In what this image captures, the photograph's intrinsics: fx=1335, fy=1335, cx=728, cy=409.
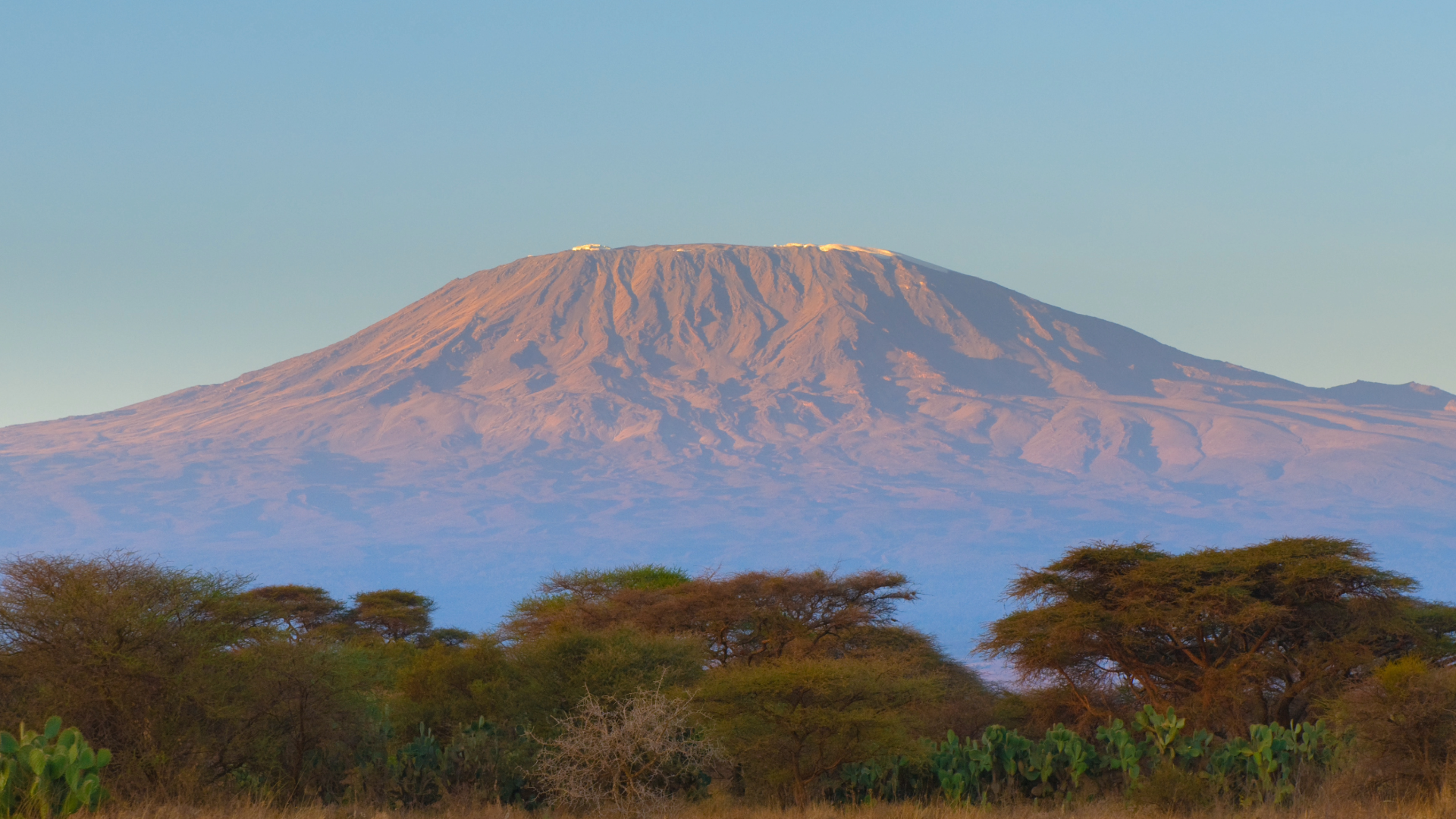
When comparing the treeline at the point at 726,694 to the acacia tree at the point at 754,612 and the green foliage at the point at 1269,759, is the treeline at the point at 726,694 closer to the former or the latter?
the green foliage at the point at 1269,759

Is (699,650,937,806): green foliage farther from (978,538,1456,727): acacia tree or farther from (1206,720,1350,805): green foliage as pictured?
(978,538,1456,727): acacia tree

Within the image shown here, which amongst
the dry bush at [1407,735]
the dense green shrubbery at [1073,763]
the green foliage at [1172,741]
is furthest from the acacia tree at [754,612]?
the dry bush at [1407,735]

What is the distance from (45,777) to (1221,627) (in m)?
22.9

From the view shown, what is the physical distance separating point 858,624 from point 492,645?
584 inches

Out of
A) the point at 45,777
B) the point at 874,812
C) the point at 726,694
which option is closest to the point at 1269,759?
the point at 874,812

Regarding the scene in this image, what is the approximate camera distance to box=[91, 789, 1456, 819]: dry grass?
47.6ft

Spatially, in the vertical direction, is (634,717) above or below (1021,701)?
above

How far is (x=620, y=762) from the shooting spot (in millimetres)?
17391

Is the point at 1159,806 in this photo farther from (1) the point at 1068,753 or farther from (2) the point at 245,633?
(2) the point at 245,633

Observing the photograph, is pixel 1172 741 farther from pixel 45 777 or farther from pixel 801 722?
pixel 45 777

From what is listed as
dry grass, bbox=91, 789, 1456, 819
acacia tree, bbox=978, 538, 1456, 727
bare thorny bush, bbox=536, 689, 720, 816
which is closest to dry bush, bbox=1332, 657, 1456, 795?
dry grass, bbox=91, 789, 1456, 819

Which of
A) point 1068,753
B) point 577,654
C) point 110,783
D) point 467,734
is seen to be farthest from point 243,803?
point 1068,753

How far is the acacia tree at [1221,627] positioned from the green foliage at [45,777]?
63.5ft

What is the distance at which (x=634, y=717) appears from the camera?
17.3 metres
